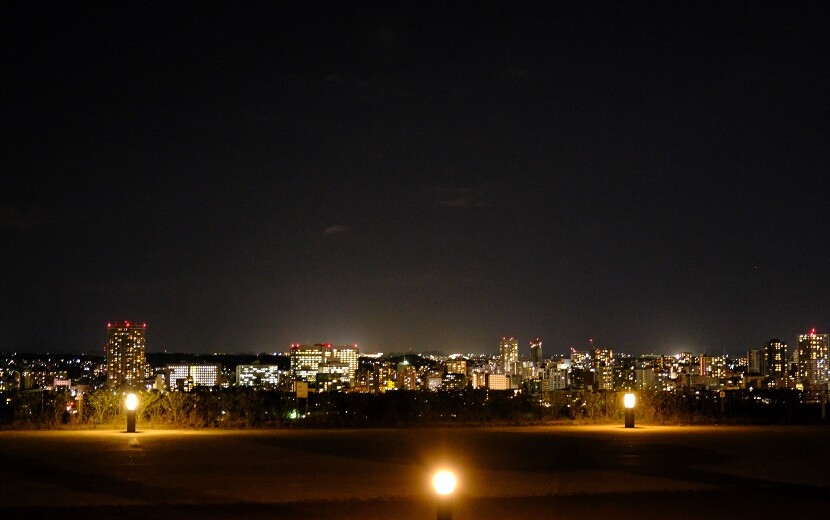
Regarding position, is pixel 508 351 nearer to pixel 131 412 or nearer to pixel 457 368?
pixel 457 368

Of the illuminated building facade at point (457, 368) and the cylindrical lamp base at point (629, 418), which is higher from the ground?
the illuminated building facade at point (457, 368)

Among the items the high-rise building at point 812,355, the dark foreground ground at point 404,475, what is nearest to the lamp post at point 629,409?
the dark foreground ground at point 404,475

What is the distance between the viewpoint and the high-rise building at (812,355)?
51219mm

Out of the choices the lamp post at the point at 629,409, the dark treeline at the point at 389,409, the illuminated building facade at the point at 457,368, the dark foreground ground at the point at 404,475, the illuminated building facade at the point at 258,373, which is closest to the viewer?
the dark foreground ground at the point at 404,475

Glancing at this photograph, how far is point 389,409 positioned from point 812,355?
3583 cm

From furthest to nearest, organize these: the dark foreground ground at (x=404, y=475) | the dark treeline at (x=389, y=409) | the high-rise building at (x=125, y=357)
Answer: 1. the high-rise building at (x=125, y=357)
2. the dark treeline at (x=389, y=409)
3. the dark foreground ground at (x=404, y=475)

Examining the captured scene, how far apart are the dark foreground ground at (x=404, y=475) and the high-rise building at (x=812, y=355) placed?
110 ft

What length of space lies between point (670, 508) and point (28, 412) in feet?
55.8

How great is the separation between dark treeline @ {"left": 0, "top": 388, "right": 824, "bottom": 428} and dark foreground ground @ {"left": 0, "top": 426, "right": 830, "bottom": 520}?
267 centimetres

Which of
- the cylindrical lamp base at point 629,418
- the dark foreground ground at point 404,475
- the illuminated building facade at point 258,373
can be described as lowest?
the dark foreground ground at point 404,475

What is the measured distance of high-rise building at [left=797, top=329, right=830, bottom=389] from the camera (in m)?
51.2

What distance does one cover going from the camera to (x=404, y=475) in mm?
13375

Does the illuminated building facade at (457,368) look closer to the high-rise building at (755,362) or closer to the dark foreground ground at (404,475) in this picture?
the high-rise building at (755,362)

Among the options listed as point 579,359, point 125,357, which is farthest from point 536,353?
point 125,357
